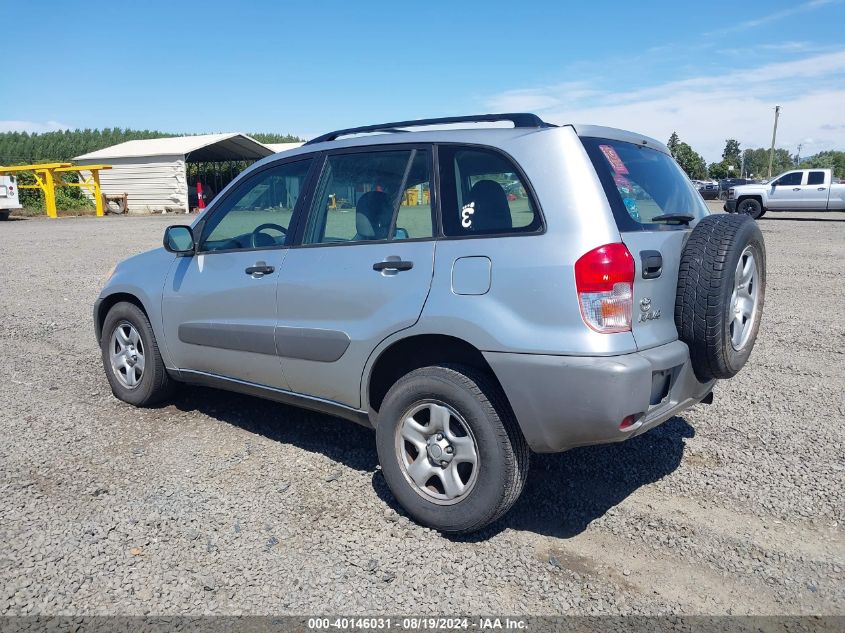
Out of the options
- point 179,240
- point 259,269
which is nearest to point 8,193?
point 179,240

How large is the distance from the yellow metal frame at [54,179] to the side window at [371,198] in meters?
31.4

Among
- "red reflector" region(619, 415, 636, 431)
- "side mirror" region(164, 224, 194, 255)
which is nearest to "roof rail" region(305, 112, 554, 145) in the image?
"side mirror" region(164, 224, 194, 255)

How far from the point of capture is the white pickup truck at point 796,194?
25.8m

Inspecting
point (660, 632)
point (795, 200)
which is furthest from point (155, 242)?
point (795, 200)

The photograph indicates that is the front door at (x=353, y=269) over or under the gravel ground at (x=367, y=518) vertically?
over

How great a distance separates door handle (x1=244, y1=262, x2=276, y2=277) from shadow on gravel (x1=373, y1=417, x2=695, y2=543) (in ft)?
4.47

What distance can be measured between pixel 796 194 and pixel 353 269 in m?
26.8

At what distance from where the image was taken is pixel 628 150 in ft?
12.1

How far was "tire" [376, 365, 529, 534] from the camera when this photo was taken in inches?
126

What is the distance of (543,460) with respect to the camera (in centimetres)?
433

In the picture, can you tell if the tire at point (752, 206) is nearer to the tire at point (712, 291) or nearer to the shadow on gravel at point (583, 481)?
the shadow on gravel at point (583, 481)

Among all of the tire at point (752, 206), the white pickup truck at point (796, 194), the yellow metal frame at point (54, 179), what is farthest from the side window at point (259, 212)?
the yellow metal frame at point (54, 179)

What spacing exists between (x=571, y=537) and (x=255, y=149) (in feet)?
136

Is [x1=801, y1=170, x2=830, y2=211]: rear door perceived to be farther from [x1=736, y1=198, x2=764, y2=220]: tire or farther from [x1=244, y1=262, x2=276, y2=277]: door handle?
[x1=244, y1=262, x2=276, y2=277]: door handle
